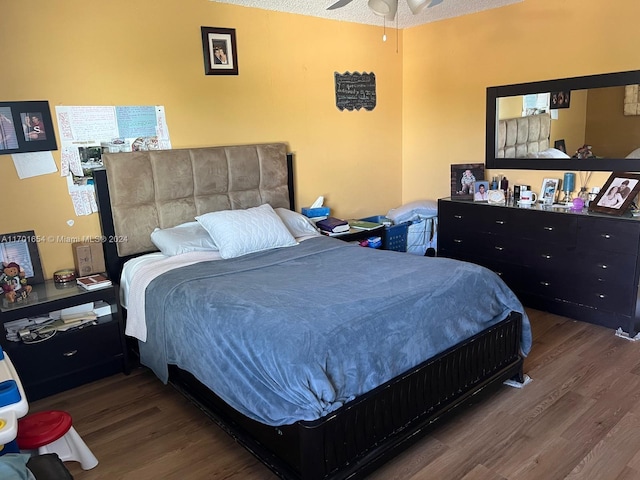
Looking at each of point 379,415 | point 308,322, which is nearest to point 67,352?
point 308,322

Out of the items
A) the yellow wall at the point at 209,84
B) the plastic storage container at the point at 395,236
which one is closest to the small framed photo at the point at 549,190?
the plastic storage container at the point at 395,236

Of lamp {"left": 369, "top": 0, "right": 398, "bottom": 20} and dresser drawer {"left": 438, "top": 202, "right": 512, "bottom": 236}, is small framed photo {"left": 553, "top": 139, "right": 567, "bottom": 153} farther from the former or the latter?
lamp {"left": 369, "top": 0, "right": 398, "bottom": 20}

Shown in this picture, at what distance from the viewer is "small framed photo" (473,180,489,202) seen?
4168mm

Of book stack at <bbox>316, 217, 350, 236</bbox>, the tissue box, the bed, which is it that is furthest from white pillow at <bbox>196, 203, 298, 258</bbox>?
the tissue box

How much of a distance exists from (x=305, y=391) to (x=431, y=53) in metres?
3.80

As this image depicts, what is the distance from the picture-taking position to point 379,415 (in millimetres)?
2049

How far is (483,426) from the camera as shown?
7.93 ft

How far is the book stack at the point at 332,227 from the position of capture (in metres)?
4.01

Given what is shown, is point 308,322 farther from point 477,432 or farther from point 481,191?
point 481,191

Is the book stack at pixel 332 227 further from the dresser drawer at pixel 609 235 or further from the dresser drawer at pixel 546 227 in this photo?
the dresser drawer at pixel 609 235

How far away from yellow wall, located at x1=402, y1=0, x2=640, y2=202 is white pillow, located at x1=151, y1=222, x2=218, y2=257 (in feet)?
8.35

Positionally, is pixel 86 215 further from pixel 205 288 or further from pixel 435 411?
pixel 435 411

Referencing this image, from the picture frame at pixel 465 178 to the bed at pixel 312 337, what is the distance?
1.53 m

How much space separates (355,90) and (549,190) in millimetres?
1904
